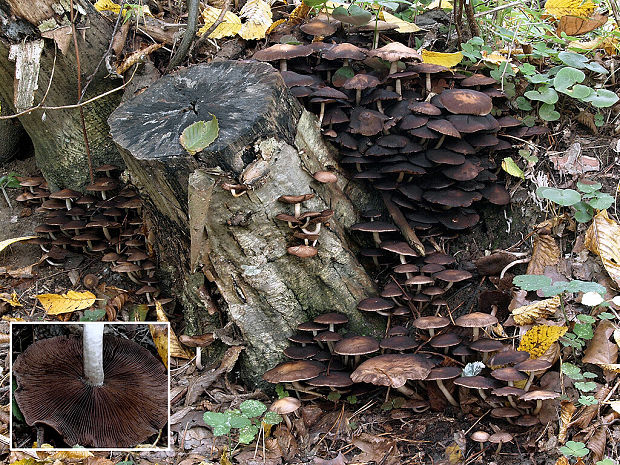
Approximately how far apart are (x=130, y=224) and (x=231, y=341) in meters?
1.81

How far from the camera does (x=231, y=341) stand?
4.37 m

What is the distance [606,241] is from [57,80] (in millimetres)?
4874

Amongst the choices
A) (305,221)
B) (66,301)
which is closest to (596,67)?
(305,221)

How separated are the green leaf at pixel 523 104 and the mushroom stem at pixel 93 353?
3.84 m

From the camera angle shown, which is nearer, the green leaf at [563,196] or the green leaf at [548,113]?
the green leaf at [563,196]

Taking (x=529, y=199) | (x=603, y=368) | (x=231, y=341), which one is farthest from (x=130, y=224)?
(x=603, y=368)

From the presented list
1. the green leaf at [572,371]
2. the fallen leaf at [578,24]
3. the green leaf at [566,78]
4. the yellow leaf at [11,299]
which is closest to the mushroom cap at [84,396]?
the yellow leaf at [11,299]

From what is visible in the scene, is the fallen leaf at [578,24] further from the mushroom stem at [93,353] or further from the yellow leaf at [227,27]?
the mushroom stem at [93,353]

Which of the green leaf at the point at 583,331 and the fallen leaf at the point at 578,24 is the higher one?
the fallen leaf at the point at 578,24

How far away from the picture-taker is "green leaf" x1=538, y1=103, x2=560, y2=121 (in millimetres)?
4797

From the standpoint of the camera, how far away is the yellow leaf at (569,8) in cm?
546

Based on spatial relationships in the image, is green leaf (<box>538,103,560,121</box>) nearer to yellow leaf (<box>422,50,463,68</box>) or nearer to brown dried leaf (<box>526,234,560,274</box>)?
yellow leaf (<box>422,50,463,68</box>)

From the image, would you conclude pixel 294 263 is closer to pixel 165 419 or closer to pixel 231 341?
pixel 231 341

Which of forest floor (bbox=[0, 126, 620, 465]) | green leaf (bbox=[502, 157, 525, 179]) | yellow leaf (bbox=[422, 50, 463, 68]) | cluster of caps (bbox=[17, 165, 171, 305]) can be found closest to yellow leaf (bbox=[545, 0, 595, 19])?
forest floor (bbox=[0, 126, 620, 465])
